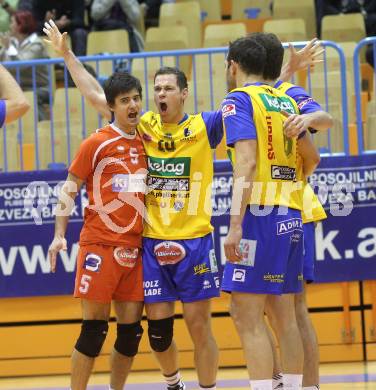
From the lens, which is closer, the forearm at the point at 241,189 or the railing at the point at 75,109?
the forearm at the point at 241,189

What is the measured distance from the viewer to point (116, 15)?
41.0 ft

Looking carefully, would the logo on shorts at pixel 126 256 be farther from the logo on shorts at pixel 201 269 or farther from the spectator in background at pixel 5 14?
the spectator in background at pixel 5 14

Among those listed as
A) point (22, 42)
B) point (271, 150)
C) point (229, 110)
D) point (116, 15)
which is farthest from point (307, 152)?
point (116, 15)

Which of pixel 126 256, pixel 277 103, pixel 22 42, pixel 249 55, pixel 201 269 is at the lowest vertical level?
pixel 201 269

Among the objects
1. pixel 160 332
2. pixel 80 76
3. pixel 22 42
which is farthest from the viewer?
pixel 22 42

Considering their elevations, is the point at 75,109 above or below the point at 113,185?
above

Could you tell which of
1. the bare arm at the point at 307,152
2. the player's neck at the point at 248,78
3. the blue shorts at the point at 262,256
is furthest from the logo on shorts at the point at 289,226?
the player's neck at the point at 248,78

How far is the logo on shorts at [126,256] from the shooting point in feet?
20.1

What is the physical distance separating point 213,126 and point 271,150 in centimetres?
100

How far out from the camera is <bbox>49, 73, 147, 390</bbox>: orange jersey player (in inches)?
240

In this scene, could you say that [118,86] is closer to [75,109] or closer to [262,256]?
[262,256]

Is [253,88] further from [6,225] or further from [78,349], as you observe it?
[6,225]

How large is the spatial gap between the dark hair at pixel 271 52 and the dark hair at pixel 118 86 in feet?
3.70

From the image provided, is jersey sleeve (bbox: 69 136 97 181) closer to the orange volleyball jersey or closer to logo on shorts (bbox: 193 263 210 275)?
the orange volleyball jersey
